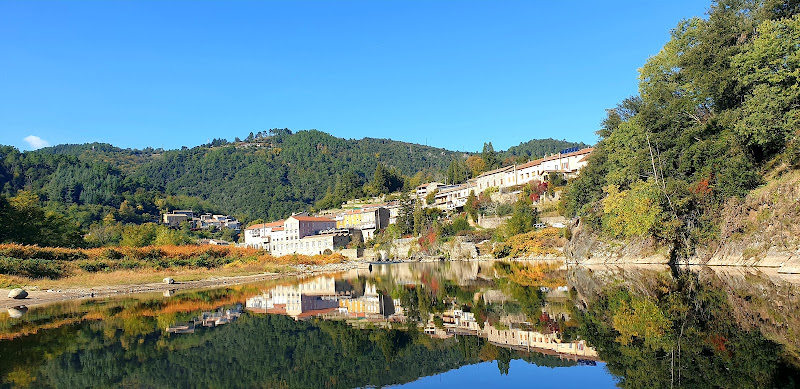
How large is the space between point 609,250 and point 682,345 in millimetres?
28948

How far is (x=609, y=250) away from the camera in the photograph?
117 feet

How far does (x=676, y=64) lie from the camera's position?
1255 inches

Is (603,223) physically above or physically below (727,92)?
below

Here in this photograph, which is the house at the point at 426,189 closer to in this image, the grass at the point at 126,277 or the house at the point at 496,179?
the house at the point at 496,179

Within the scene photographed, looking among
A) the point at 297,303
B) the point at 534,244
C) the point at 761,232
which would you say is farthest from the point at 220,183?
the point at 761,232

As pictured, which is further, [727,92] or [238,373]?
[727,92]

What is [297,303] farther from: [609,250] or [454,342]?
[609,250]

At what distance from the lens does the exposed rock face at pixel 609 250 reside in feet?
102

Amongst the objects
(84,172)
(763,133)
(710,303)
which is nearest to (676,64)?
(763,133)

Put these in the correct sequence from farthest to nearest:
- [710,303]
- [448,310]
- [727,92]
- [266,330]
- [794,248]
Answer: [727,92] < [794,248] < [448,310] < [266,330] < [710,303]

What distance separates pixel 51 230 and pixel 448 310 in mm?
54880

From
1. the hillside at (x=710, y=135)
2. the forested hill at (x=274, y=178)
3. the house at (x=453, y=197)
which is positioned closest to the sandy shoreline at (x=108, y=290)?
the hillside at (x=710, y=135)

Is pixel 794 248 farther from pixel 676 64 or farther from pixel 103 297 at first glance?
pixel 103 297

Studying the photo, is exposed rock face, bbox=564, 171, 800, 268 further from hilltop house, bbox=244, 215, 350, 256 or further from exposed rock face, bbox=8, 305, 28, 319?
hilltop house, bbox=244, 215, 350, 256
